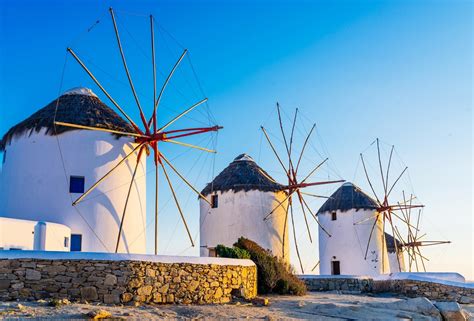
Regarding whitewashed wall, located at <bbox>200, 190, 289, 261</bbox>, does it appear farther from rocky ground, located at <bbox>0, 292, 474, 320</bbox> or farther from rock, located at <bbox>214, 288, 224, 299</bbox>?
rock, located at <bbox>214, 288, 224, 299</bbox>

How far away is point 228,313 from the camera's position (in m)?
11.4

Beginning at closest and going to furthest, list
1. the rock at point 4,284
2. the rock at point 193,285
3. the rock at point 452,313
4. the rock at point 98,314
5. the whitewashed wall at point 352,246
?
1. the rock at point 98,314
2. the rock at point 4,284
3. the rock at point 193,285
4. the rock at point 452,313
5. the whitewashed wall at point 352,246

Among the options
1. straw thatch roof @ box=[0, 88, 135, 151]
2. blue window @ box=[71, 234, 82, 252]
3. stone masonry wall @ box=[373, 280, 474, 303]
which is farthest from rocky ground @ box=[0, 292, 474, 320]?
straw thatch roof @ box=[0, 88, 135, 151]

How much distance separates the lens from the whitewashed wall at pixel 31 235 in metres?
13.6

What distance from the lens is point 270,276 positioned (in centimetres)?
1642

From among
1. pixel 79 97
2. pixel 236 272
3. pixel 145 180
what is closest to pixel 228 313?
pixel 236 272

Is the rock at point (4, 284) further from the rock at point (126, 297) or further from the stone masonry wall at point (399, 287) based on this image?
the stone masonry wall at point (399, 287)

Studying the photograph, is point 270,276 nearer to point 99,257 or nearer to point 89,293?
point 99,257

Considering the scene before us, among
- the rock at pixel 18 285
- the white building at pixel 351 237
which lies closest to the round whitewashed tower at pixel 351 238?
the white building at pixel 351 237

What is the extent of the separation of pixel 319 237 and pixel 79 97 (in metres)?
18.5

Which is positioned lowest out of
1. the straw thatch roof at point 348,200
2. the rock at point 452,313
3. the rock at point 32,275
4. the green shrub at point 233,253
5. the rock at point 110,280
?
the rock at point 452,313

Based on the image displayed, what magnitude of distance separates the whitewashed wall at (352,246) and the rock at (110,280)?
67.0ft

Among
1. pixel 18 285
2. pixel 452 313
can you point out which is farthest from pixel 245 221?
pixel 18 285

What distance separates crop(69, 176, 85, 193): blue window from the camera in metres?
16.1
